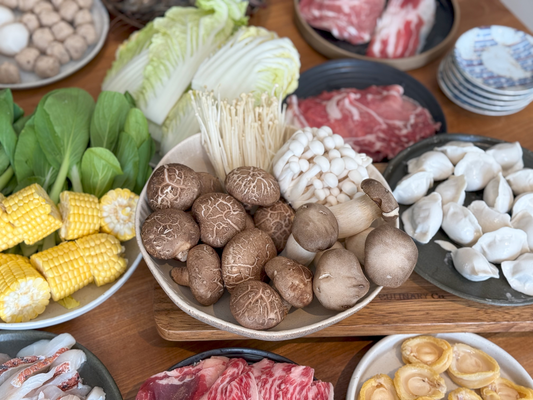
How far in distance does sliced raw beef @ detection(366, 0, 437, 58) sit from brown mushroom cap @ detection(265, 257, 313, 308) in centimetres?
138

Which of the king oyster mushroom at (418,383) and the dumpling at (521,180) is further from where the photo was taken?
the dumpling at (521,180)

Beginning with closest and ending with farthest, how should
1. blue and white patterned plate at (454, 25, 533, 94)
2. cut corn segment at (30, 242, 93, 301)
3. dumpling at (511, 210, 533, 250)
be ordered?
cut corn segment at (30, 242, 93, 301) → dumpling at (511, 210, 533, 250) → blue and white patterned plate at (454, 25, 533, 94)

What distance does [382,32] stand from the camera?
6.63 ft

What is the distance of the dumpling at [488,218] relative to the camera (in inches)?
49.7

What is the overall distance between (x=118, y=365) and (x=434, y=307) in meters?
0.91

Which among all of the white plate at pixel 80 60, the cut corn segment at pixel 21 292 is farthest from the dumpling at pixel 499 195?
the white plate at pixel 80 60

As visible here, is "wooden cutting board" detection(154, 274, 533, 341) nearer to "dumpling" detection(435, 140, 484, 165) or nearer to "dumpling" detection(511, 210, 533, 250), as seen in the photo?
"dumpling" detection(511, 210, 533, 250)

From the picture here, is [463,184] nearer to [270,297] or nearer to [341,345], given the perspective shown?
[341,345]

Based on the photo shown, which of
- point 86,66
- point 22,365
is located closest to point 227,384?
point 22,365

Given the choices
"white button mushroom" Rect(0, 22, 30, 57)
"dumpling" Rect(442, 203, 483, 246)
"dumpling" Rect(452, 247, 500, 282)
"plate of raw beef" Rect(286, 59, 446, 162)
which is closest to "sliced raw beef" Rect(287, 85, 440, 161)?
"plate of raw beef" Rect(286, 59, 446, 162)

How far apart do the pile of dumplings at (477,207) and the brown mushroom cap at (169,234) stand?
0.66 metres

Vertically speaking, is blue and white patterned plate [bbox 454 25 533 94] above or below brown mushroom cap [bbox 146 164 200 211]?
below

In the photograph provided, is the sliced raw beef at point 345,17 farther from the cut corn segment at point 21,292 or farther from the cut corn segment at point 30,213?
the cut corn segment at point 21,292

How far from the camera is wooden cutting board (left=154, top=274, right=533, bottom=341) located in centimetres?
113
